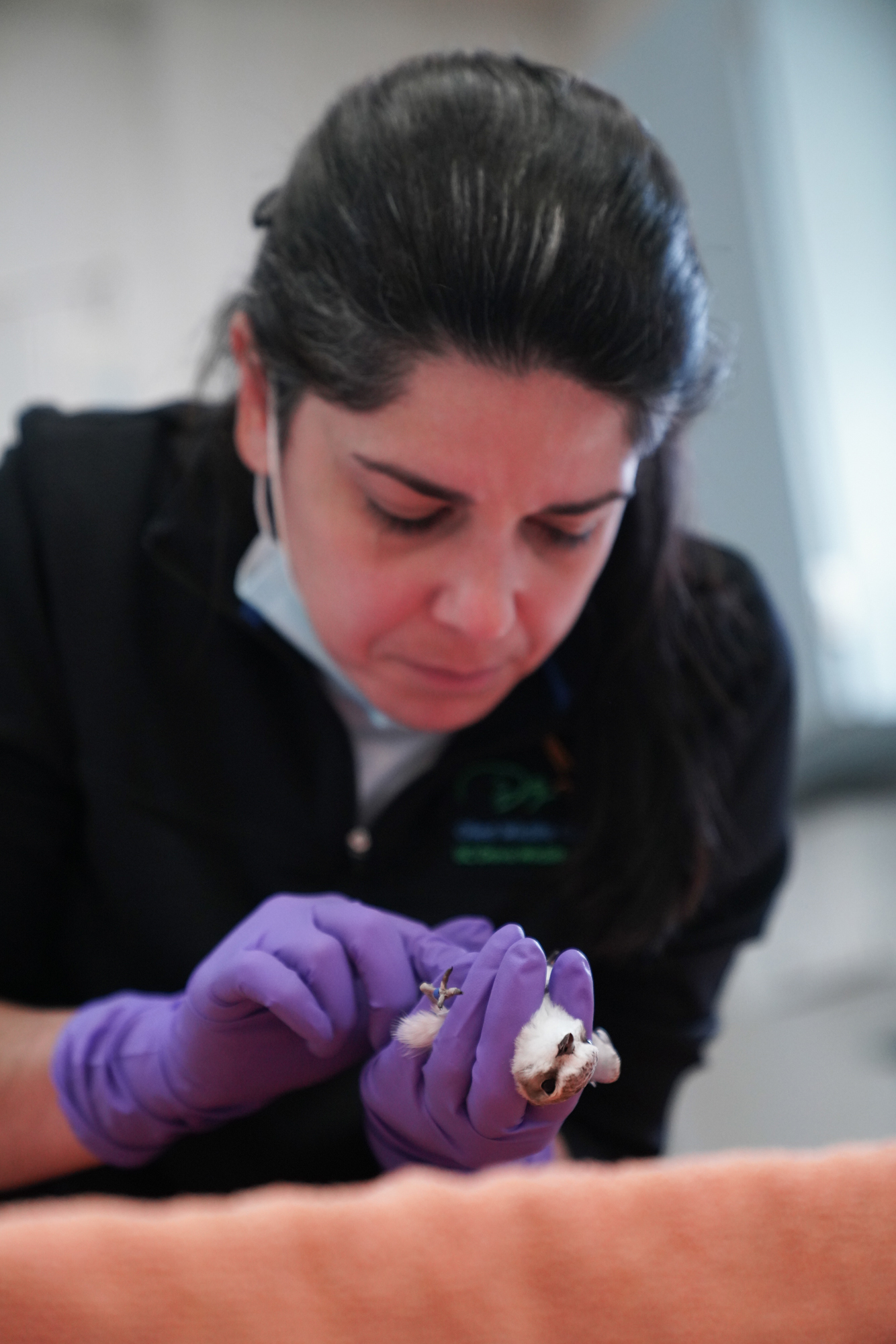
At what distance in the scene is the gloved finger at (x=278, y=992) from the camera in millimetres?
618

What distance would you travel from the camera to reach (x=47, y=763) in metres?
0.92

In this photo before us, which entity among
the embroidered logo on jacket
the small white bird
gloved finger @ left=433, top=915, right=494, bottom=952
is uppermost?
the small white bird

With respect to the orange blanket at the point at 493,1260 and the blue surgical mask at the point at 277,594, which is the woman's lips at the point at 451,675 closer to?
the blue surgical mask at the point at 277,594

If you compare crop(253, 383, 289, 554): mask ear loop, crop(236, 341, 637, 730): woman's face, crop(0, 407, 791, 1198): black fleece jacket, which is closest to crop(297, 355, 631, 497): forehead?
crop(236, 341, 637, 730): woman's face

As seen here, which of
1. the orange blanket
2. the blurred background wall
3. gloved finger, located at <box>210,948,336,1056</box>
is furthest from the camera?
the blurred background wall

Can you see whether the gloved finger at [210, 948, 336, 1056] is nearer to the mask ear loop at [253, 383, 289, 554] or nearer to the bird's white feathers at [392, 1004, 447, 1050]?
the bird's white feathers at [392, 1004, 447, 1050]

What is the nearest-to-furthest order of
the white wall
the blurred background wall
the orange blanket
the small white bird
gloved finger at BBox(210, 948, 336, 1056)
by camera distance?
1. the orange blanket
2. the small white bird
3. gloved finger at BBox(210, 948, 336, 1056)
4. the blurred background wall
5. the white wall

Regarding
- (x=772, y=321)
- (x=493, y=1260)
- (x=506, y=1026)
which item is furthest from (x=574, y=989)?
(x=772, y=321)

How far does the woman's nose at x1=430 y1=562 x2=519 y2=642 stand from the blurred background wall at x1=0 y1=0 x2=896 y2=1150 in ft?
3.16

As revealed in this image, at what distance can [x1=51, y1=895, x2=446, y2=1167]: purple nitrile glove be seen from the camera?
2.11ft

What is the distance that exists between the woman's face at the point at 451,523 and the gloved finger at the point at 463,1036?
28cm

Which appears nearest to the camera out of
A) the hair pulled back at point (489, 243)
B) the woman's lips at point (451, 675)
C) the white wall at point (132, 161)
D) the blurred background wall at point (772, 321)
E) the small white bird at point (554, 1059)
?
the small white bird at point (554, 1059)

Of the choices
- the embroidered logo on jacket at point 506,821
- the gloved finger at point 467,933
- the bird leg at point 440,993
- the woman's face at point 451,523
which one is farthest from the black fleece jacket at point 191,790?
the bird leg at point 440,993

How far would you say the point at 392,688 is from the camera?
0.88 metres
